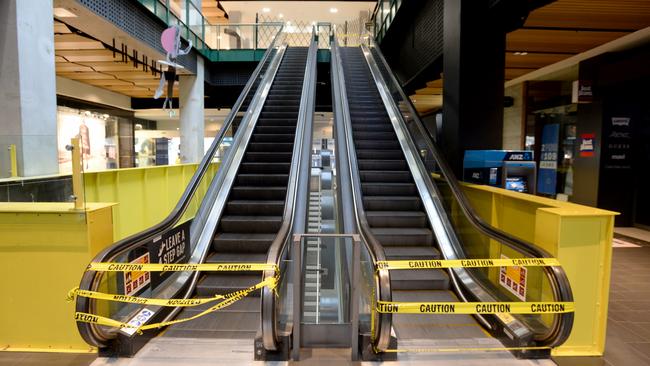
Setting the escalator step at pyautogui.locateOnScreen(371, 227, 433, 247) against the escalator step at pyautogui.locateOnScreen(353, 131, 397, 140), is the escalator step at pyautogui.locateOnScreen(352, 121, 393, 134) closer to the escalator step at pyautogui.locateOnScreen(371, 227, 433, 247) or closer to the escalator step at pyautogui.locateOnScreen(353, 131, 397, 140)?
the escalator step at pyautogui.locateOnScreen(353, 131, 397, 140)

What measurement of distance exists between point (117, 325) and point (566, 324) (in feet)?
10.2

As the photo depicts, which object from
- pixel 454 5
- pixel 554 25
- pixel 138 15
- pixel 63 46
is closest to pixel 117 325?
pixel 454 5

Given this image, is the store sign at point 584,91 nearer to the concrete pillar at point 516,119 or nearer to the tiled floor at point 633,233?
the concrete pillar at point 516,119

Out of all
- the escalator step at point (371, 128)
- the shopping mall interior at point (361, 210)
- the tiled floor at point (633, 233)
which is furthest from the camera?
the escalator step at point (371, 128)

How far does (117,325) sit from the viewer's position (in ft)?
8.70

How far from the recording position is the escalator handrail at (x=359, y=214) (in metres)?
2.51

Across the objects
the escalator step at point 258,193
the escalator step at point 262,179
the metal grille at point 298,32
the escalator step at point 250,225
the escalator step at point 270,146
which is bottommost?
the escalator step at point 250,225

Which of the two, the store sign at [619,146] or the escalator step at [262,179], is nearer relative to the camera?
the escalator step at [262,179]

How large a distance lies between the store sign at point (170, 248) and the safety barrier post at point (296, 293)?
4.53 feet

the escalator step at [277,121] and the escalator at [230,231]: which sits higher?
the escalator step at [277,121]

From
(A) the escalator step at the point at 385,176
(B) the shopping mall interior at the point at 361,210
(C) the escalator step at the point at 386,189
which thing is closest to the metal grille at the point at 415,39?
(B) the shopping mall interior at the point at 361,210

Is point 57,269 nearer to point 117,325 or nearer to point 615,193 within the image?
point 117,325

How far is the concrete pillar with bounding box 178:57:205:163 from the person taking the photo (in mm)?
12195

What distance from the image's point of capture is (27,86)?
16.0ft
